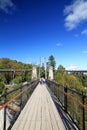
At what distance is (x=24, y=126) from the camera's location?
5.84 m

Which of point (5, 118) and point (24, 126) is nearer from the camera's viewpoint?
point (5, 118)

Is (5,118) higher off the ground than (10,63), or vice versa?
(10,63)

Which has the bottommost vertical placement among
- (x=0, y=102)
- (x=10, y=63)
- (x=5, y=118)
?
(x=5, y=118)

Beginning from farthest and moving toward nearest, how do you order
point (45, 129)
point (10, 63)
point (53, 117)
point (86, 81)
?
point (10, 63), point (86, 81), point (53, 117), point (45, 129)

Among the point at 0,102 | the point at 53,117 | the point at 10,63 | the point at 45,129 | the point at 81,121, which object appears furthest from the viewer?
the point at 10,63

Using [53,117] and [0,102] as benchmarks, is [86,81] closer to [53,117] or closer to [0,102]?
[53,117]

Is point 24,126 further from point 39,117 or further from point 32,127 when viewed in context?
point 39,117

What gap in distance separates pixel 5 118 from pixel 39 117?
8.02 feet

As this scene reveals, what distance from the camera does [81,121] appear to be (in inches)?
207

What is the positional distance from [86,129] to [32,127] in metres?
1.61

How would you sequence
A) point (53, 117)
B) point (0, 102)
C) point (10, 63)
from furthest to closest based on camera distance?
point (10, 63) → point (53, 117) → point (0, 102)

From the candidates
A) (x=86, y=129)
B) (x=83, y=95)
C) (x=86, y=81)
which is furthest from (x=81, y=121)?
(x=86, y=81)

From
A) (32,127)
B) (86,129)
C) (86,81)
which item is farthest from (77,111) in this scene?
(86,81)

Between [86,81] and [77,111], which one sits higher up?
[86,81]
